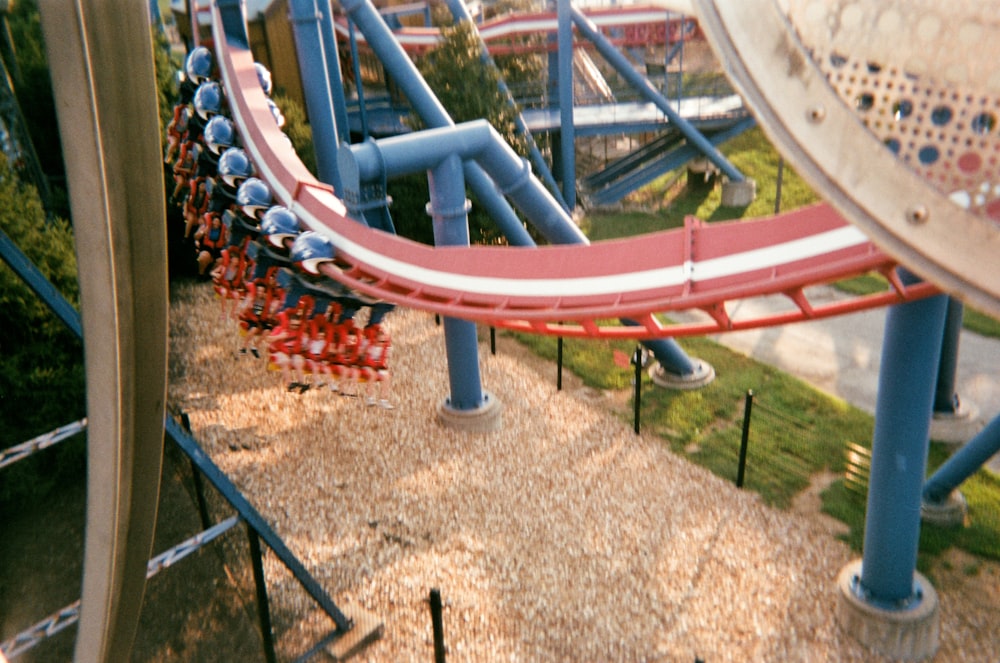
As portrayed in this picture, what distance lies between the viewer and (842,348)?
37.6ft

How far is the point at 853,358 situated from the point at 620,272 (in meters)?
7.69

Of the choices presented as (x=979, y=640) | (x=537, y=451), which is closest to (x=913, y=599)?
(x=979, y=640)

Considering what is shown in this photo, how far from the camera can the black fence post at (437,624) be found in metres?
5.32

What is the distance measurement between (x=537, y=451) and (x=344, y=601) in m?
3.00

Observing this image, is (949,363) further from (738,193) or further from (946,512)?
(738,193)

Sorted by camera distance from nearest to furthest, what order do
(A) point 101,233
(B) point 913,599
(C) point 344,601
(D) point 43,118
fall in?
(A) point 101,233 → (B) point 913,599 → (C) point 344,601 → (D) point 43,118

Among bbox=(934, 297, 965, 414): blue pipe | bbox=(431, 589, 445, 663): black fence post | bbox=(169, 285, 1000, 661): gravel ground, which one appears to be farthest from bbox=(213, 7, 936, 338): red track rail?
bbox=(934, 297, 965, 414): blue pipe

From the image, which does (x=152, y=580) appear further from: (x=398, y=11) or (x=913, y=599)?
(x=398, y=11)

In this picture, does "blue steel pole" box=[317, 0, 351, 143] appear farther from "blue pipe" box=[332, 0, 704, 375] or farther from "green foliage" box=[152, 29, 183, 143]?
"green foliage" box=[152, 29, 183, 143]

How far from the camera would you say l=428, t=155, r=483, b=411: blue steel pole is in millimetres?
7523

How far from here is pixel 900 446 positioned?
528 centimetres

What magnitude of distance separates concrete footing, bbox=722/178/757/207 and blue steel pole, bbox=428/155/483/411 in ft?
40.6

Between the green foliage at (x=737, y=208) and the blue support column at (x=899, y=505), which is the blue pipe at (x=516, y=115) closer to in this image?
the green foliage at (x=737, y=208)

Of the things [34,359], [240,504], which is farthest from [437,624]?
[34,359]
